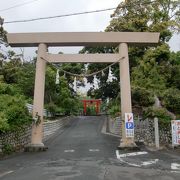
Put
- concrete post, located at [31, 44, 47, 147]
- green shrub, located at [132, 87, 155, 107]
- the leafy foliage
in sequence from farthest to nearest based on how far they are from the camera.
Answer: green shrub, located at [132, 87, 155, 107] < concrete post, located at [31, 44, 47, 147] < the leafy foliage

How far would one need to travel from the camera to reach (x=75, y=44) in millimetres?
19672

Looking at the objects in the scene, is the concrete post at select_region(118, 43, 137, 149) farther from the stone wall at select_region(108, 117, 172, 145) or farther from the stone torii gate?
the stone wall at select_region(108, 117, 172, 145)

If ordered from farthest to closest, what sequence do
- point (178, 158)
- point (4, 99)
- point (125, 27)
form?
point (125, 27), point (4, 99), point (178, 158)

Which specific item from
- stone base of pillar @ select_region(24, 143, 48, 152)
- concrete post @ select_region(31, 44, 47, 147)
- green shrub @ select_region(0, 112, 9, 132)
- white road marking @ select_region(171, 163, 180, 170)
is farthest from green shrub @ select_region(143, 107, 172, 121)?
green shrub @ select_region(0, 112, 9, 132)

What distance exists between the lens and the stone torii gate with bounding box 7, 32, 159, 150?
62.8 ft

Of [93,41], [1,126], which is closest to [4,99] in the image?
[1,126]

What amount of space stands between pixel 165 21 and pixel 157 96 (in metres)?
12.0

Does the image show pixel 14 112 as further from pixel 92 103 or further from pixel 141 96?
pixel 92 103

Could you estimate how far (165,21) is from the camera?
110 feet

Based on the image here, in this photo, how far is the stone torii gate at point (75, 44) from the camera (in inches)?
754

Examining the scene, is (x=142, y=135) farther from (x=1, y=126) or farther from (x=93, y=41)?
(x=1, y=126)

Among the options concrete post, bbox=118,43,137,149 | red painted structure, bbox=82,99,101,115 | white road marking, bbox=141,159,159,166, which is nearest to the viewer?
white road marking, bbox=141,159,159,166

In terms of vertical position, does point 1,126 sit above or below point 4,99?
below

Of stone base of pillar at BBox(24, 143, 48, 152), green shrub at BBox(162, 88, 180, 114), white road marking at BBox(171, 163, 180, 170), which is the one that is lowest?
white road marking at BBox(171, 163, 180, 170)
